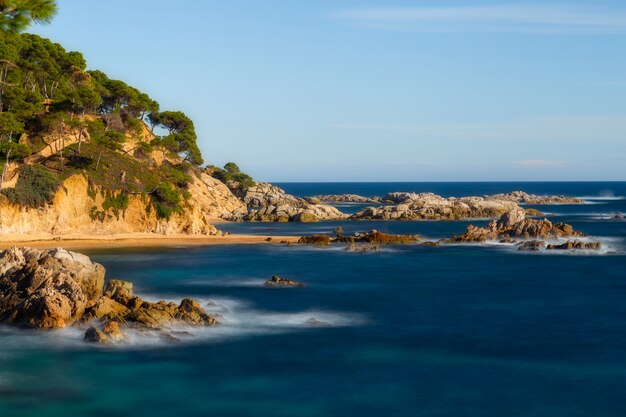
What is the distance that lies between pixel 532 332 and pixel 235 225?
71820mm

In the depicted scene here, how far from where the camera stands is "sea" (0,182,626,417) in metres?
22.6

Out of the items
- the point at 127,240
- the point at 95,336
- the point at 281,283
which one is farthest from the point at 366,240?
the point at 95,336

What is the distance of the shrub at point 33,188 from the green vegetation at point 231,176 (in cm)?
8270

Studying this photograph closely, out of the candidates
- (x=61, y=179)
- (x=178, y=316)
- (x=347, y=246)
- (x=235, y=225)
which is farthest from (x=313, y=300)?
(x=235, y=225)

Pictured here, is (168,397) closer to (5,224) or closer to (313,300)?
(313,300)

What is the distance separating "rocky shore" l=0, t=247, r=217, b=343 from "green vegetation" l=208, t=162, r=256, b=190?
113 metres

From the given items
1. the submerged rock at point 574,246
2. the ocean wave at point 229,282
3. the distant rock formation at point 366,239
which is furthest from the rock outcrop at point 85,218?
the submerged rock at point 574,246

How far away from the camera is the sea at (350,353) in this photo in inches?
891

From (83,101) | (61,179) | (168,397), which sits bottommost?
(168,397)

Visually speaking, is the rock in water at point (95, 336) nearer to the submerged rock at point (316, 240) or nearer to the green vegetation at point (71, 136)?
the green vegetation at point (71, 136)

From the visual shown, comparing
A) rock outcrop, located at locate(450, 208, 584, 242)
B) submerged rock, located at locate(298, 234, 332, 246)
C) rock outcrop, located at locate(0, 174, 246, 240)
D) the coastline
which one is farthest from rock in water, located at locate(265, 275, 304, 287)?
rock outcrop, located at locate(450, 208, 584, 242)

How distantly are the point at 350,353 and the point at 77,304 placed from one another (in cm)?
1222

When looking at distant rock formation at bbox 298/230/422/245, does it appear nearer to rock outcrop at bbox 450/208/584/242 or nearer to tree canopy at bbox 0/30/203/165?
rock outcrop at bbox 450/208/584/242

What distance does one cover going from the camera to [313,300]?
4069 cm
